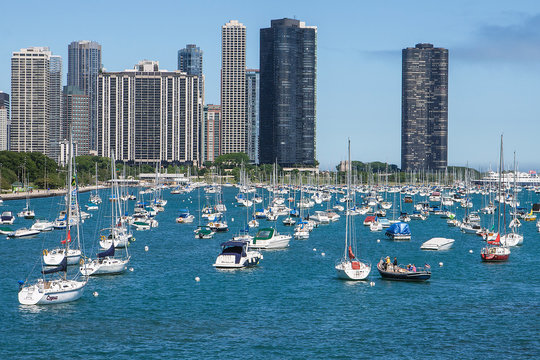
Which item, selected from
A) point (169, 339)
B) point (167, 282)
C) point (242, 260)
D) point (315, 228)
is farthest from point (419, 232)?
point (169, 339)

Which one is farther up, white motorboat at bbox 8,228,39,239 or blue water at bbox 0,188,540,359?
white motorboat at bbox 8,228,39,239

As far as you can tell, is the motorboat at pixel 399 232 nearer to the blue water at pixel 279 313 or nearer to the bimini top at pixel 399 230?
the bimini top at pixel 399 230

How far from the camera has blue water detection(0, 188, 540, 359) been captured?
175 ft

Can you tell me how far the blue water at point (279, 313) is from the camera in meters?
53.4

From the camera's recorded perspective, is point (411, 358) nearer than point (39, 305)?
Yes

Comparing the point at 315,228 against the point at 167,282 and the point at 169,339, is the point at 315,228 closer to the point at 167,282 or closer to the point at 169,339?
the point at 167,282

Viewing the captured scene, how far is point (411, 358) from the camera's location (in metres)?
51.3

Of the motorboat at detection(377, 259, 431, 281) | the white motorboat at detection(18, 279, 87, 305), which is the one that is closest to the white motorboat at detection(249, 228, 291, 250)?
the motorboat at detection(377, 259, 431, 281)

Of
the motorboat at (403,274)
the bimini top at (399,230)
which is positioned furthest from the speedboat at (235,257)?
the bimini top at (399,230)

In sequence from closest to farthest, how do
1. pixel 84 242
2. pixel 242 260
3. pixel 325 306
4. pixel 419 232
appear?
pixel 325 306
pixel 242 260
pixel 84 242
pixel 419 232

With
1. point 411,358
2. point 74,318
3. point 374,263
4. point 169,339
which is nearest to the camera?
point 411,358

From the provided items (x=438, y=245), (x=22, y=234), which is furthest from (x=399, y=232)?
(x=22, y=234)

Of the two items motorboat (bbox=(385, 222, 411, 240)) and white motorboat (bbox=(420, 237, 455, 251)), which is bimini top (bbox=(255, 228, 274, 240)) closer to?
white motorboat (bbox=(420, 237, 455, 251))

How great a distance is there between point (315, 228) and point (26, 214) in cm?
6531
